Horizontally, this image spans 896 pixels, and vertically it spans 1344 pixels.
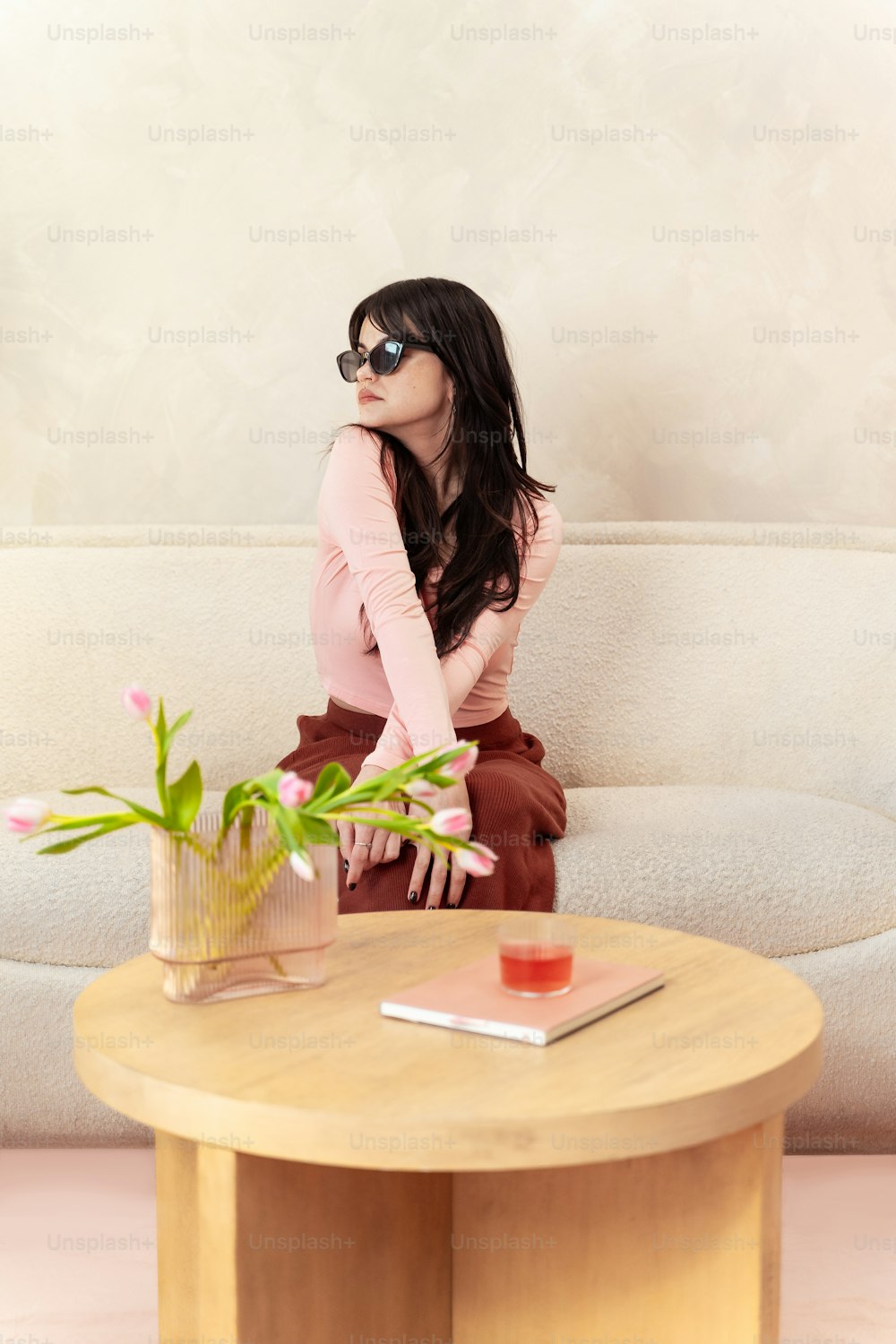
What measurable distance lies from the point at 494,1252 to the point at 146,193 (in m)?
2.04

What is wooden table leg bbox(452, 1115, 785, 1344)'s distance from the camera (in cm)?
103

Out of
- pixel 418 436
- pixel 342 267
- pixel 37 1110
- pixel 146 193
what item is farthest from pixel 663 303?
pixel 37 1110

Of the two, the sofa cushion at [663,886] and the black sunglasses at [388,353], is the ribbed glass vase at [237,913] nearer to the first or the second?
the sofa cushion at [663,886]

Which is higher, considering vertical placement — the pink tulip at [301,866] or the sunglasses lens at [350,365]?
the sunglasses lens at [350,365]

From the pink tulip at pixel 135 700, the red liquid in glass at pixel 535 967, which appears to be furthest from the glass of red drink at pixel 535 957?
the pink tulip at pixel 135 700

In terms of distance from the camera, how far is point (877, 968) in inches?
65.6

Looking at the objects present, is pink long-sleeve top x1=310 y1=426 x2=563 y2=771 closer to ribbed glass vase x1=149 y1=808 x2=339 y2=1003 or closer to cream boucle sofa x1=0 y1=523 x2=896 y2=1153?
cream boucle sofa x1=0 y1=523 x2=896 y2=1153

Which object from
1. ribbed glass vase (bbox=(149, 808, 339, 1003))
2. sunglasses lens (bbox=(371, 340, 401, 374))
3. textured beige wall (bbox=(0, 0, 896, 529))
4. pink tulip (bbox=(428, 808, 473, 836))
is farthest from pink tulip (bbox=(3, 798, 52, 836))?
textured beige wall (bbox=(0, 0, 896, 529))

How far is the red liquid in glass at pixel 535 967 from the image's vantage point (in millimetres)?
1056

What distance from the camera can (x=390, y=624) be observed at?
68.1 inches

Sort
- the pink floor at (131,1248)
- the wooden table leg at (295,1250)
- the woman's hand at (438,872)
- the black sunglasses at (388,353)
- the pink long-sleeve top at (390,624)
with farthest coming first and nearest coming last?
the black sunglasses at (388,353) → the pink long-sleeve top at (390,624) → the woman's hand at (438,872) → the pink floor at (131,1248) → the wooden table leg at (295,1250)

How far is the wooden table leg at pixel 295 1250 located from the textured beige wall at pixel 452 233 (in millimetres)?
1615

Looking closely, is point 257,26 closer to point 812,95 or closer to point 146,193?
point 146,193

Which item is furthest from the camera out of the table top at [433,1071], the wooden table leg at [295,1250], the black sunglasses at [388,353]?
the black sunglasses at [388,353]
